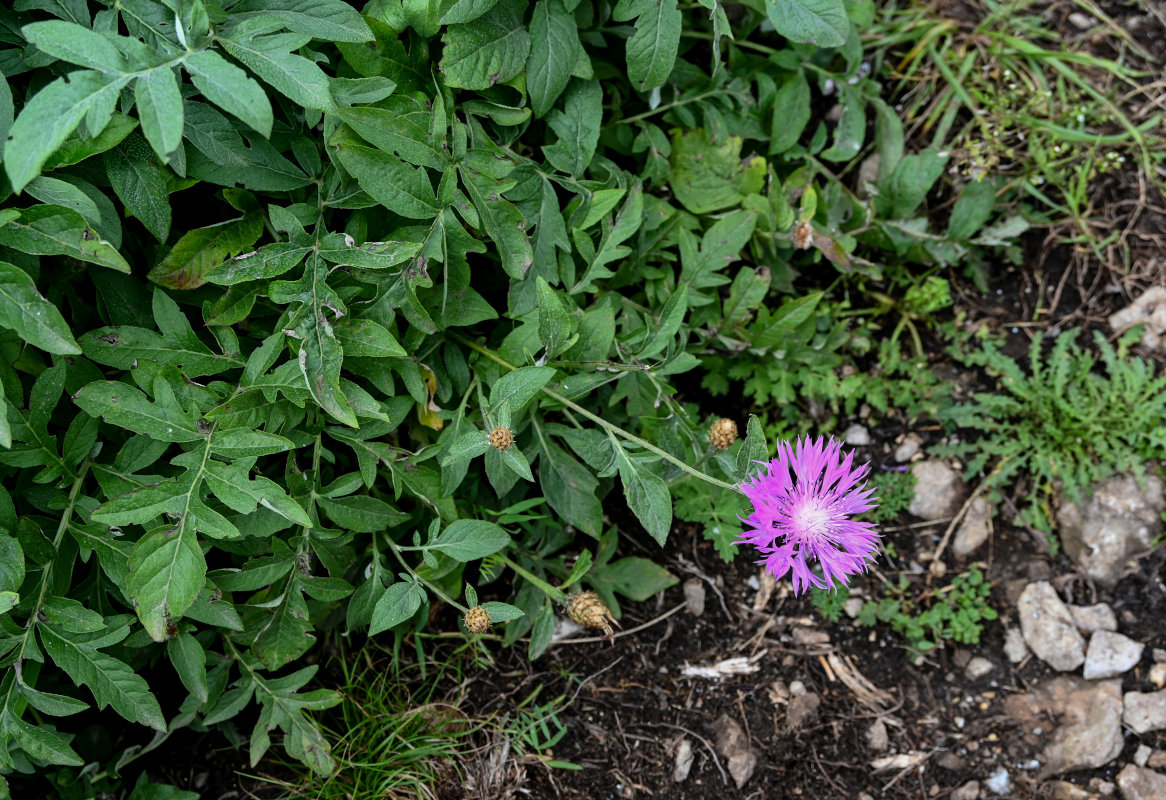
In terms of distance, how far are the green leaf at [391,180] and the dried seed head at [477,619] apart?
2.91 feet

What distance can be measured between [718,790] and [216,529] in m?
1.63

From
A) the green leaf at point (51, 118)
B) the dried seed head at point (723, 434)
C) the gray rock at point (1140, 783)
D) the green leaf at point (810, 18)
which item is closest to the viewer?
the green leaf at point (51, 118)

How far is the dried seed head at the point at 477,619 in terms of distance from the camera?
1.96 metres

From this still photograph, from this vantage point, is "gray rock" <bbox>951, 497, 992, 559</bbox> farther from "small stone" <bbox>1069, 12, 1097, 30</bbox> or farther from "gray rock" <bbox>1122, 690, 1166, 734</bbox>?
"small stone" <bbox>1069, 12, 1097, 30</bbox>

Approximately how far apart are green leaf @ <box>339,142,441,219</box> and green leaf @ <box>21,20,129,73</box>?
47cm

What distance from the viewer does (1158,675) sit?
2.72m

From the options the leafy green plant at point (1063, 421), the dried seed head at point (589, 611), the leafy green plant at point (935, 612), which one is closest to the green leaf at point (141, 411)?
the dried seed head at point (589, 611)

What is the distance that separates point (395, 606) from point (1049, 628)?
79.6 inches

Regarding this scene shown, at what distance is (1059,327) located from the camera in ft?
10.1

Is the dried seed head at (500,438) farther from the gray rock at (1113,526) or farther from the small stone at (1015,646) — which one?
the gray rock at (1113,526)

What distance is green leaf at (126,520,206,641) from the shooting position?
5.78ft

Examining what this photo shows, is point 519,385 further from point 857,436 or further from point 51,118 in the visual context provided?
point 857,436

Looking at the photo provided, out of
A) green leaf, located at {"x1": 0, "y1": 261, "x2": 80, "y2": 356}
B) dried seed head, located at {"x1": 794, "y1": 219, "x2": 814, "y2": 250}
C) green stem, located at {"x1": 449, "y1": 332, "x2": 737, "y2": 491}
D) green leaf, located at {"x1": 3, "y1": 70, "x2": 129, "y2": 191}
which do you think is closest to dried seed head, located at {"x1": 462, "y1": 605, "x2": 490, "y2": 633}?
green stem, located at {"x1": 449, "y1": 332, "x2": 737, "y2": 491}

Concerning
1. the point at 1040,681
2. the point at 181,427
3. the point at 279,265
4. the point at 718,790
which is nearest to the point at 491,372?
the point at 279,265
